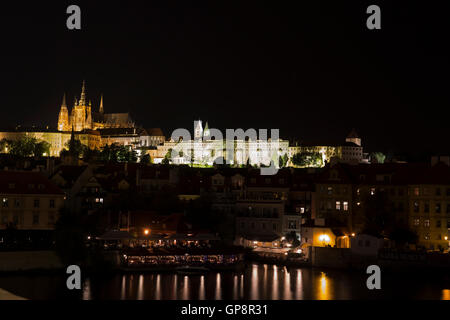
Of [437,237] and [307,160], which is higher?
[307,160]

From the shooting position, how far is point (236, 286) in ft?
124

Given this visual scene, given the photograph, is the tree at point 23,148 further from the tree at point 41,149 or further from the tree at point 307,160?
the tree at point 307,160

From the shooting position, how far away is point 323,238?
47.9 m

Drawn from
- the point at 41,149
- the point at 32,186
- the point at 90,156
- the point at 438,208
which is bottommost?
the point at 438,208

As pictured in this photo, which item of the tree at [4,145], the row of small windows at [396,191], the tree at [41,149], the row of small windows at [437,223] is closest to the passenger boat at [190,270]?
the row of small windows at [396,191]

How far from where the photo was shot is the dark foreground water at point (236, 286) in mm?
34875

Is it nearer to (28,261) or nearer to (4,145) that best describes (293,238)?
(28,261)

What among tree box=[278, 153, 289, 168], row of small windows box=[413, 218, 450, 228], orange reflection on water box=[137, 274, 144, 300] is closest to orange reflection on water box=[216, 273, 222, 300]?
orange reflection on water box=[137, 274, 144, 300]

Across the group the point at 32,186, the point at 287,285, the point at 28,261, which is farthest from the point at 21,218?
the point at 287,285

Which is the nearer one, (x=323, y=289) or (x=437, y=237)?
(x=323, y=289)

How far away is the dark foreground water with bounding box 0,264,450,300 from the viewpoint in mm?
34875
